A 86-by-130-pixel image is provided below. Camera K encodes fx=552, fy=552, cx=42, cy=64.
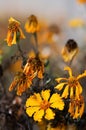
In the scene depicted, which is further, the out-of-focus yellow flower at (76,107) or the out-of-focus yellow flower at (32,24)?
the out-of-focus yellow flower at (32,24)

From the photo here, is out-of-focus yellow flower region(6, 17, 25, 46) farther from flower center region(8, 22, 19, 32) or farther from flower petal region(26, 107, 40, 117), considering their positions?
flower petal region(26, 107, 40, 117)

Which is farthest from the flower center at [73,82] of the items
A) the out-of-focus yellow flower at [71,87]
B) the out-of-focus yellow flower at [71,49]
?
the out-of-focus yellow flower at [71,49]

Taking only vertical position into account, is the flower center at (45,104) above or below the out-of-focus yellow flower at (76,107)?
below

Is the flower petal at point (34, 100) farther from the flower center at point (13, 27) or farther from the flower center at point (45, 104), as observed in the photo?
the flower center at point (13, 27)

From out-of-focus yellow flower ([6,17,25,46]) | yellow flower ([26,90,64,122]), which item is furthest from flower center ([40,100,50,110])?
out-of-focus yellow flower ([6,17,25,46])

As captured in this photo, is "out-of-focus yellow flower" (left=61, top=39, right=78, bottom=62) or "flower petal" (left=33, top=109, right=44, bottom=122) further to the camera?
"out-of-focus yellow flower" (left=61, top=39, right=78, bottom=62)

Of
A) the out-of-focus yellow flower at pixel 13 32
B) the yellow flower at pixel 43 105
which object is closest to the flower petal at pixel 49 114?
the yellow flower at pixel 43 105

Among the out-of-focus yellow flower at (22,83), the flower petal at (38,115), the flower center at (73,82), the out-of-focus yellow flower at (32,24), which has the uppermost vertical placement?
the out-of-focus yellow flower at (32,24)

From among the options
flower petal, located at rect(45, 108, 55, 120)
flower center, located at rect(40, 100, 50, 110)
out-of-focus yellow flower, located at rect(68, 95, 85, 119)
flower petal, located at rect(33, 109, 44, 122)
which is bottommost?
flower petal, located at rect(33, 109, 44, 122)

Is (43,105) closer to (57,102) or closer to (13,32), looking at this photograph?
(57,102)
